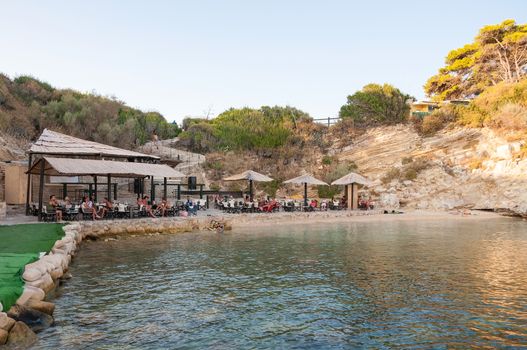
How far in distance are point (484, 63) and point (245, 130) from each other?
77.8ft

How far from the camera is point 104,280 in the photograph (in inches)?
358

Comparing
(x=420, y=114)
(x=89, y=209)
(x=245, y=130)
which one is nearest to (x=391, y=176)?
(x=420, y=114)

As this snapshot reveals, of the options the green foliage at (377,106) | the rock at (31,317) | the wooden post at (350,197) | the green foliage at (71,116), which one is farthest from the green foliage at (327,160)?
the rock at (31,317)

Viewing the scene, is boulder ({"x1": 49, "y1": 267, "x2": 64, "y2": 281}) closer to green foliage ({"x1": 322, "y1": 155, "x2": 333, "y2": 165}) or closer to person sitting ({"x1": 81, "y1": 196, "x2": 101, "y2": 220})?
person sitting ({"x1": 81, "y1": 196, "x2": 101, "y2": 220})

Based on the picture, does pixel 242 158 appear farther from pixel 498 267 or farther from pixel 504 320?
pixel 504 320

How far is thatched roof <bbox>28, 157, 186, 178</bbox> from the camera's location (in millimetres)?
15055

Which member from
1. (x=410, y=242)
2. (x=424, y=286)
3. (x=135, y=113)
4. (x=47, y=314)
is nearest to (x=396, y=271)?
(x=424, y=286)

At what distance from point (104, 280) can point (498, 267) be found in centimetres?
926

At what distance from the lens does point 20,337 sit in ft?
18.4

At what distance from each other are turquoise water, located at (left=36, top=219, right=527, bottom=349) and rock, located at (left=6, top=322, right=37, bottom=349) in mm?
193

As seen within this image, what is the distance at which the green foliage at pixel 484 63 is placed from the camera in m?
38.3

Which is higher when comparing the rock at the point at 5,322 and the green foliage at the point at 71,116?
the green foliage at the point at 71,116

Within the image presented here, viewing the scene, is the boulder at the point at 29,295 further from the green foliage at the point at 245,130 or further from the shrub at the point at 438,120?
the shrub at the point at 438,120

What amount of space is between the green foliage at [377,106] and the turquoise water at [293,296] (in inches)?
1094
